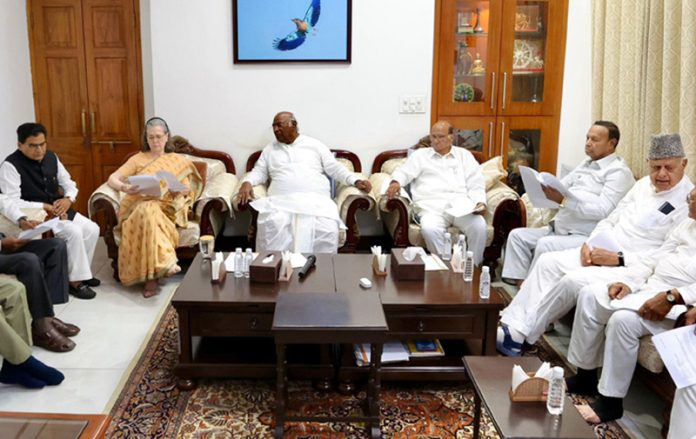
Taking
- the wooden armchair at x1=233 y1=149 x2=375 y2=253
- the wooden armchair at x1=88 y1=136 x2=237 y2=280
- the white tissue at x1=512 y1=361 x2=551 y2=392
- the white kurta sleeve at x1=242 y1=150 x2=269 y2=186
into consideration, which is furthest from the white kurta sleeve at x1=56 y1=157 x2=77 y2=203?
the white tissue at x1=512 y1=361 x2=551 y2=392

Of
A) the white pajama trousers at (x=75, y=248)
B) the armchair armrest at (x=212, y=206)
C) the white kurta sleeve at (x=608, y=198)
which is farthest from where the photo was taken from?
the armchair armrest at (x=212, y=206)

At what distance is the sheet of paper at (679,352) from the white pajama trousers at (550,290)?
0.48 m

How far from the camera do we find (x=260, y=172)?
14.4 feet

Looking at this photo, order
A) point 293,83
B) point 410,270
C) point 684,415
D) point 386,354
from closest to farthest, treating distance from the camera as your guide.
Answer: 1. point 684,415
2. point 386,354
3. point 410,270
4. point 293,83

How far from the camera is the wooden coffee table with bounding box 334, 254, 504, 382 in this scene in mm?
2648

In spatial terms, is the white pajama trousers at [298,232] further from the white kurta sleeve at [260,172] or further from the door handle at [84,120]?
the door handle at [84,120]

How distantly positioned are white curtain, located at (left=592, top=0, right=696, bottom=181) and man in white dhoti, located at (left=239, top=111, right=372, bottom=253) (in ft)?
5.52

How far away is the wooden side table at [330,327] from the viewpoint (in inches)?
85.8

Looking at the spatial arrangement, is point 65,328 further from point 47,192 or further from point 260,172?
point 260,172

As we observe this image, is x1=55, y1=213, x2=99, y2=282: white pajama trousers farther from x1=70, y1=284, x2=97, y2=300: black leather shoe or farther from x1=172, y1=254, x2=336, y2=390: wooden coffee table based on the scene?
x1=172, y1=254, x2=336, y2=390: wooden coffee table

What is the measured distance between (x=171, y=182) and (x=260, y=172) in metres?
0.77

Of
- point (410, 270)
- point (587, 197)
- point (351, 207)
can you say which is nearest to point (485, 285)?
point (410, 270)

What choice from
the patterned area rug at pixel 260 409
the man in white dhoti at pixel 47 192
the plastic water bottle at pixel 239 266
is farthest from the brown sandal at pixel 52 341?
the plastic water bottle at pixel 239 266

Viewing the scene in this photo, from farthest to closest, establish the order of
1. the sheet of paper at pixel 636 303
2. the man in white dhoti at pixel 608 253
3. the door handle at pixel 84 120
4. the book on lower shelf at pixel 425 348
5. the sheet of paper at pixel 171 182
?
the door handle at pixel 84 120 → the sheet of paper at pixel 171 182 → the man in white dhoti at pixel 608 253 → the book on lower shelf at pixel 425 348 → the sheet of paper at pixel 636 303
